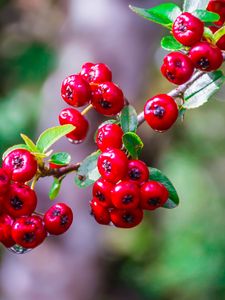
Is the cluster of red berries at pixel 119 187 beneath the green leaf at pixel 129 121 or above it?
beneath

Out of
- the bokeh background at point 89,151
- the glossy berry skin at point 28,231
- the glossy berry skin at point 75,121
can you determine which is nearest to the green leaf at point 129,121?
the glossy berry skin at point 75,121

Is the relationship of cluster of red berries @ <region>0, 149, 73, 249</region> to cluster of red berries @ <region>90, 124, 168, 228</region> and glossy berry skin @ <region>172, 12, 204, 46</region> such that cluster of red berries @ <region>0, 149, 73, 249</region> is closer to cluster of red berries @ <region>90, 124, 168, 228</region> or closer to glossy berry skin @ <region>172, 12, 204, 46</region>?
cluster of red berries @ <region>90, 124, 168, 228</region>

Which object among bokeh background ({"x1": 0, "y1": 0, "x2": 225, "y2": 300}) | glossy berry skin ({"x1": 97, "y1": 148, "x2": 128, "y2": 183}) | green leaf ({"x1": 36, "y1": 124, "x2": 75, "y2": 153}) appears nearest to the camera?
glossy berry skin ({"x1": 97, "y1": 148, "x2": 128, "y2": 183})

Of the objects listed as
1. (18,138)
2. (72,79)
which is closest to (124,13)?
(18,138)

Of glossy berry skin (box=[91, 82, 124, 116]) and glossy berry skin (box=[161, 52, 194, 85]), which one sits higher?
glossy berry skin (box=[161, 52, 194, 85])

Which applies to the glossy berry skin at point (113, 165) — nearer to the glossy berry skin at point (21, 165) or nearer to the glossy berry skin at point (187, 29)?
the glossy berry skin at point (21, 165)

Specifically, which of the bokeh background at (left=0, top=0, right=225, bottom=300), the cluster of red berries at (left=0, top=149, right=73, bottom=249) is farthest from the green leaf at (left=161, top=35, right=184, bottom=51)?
the bokeh background at (left=0, top=0, right=225, bottom=300)

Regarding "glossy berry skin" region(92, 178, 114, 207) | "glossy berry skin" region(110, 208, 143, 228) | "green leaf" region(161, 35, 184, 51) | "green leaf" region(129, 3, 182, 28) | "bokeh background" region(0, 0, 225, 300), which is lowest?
"bokeh background" region(0, 0, 225, 300)
